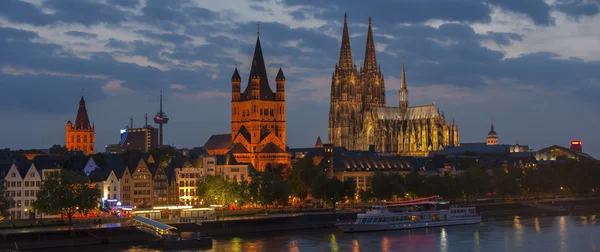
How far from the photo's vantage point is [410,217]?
12925 centimetres

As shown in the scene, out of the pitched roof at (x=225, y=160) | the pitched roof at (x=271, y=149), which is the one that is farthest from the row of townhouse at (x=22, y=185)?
the pitched roof at (x=271, y=149)

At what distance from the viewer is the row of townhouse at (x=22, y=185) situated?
124188mm

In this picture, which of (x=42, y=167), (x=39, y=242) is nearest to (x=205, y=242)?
(x=39, y=242)

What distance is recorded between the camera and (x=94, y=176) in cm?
13938

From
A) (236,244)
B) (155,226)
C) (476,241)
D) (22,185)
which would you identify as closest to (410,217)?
(476,241)

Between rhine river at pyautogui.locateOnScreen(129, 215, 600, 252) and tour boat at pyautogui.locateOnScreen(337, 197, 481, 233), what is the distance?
7.77 feet

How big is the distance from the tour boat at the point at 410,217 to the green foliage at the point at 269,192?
16.7m

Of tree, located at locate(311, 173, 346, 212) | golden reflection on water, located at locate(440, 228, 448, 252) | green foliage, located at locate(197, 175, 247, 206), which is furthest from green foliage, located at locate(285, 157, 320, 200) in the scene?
golden reflection on water, located at locate(440, 228, 448, 252)

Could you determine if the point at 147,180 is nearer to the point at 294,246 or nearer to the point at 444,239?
the point at 294,246

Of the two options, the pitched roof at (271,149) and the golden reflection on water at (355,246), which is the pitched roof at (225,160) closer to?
the pitched roof at (271,149)

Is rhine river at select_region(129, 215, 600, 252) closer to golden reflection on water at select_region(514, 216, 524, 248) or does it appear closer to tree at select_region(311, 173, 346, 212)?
golden reflection on water at select_region(514, 216, 524, 248)

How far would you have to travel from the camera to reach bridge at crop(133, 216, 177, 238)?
105438mm

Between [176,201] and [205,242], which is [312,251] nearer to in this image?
[205,242]

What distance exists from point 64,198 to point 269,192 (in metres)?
37.2
